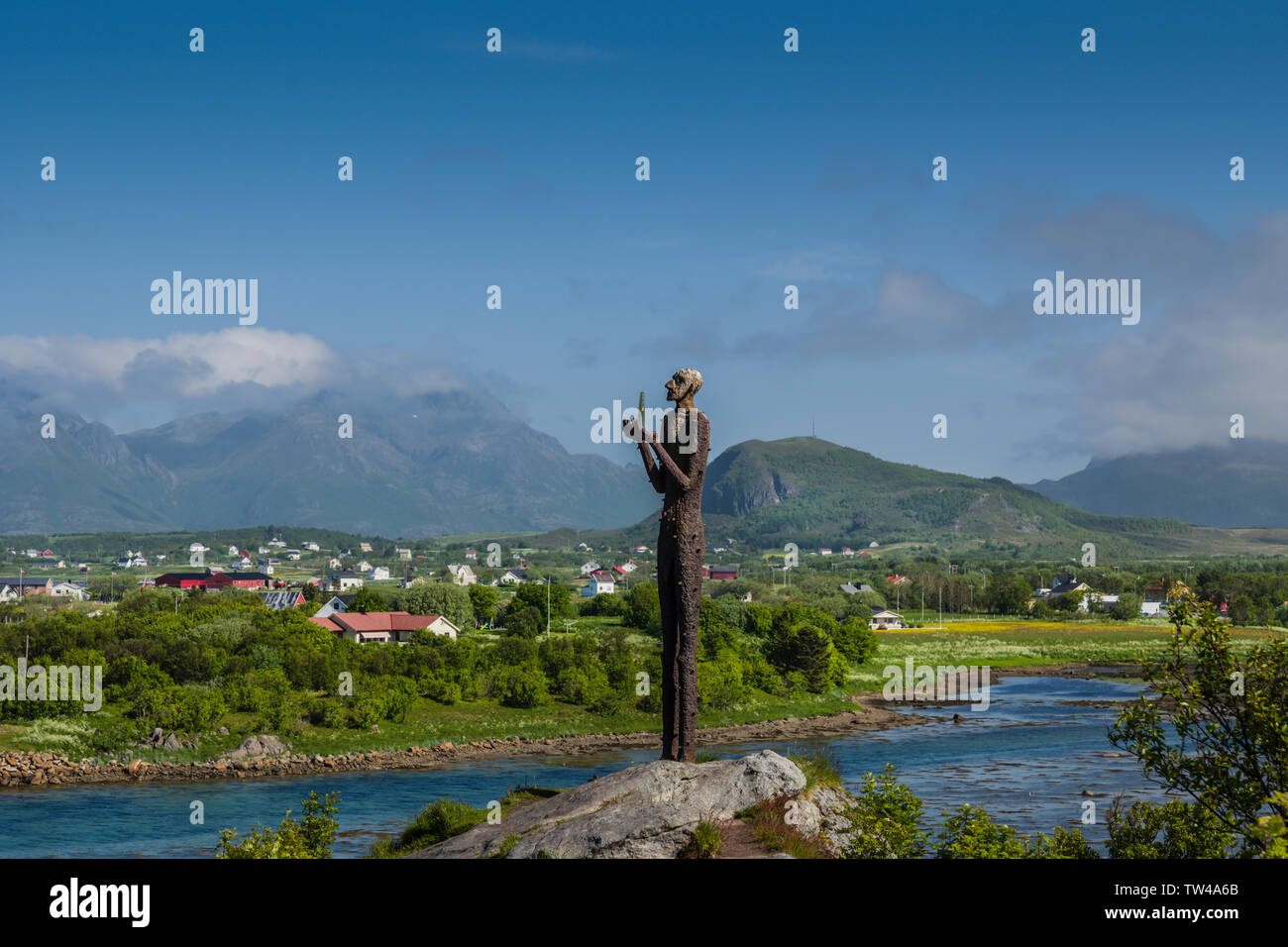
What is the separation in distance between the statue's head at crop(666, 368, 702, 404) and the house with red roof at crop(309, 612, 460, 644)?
86145 millimetres

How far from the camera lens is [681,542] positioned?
2209 centimetres

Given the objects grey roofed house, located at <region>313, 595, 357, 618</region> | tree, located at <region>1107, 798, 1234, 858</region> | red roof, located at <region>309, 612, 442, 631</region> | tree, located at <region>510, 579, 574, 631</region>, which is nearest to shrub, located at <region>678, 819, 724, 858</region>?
tree, located at <region>1107, 798, 1234, 858</region>

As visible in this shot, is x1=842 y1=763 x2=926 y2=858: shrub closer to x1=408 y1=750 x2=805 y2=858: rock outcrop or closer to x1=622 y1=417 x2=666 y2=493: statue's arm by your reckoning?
x1=408 y1=750 x2=805 y2=858: rock outcrop

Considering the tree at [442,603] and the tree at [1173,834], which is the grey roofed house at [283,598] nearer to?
the tree at [442,603]

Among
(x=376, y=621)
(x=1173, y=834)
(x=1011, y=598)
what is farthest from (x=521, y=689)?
(x=1011, y=598)

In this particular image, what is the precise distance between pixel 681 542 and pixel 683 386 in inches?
124

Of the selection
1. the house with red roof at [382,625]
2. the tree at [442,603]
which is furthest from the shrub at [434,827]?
the tree at [442,603]

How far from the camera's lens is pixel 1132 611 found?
163 metres

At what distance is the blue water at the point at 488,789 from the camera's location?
152 ft

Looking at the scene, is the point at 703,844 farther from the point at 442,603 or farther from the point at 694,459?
the point at 442,603

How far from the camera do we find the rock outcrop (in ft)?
61.6

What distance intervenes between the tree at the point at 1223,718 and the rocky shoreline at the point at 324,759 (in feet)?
178
